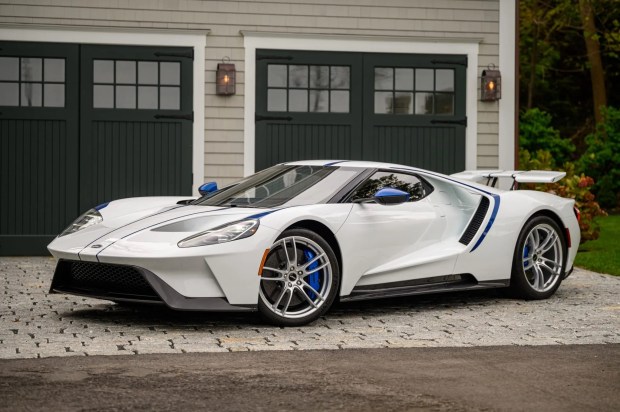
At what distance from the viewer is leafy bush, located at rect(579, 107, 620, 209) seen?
24.5m

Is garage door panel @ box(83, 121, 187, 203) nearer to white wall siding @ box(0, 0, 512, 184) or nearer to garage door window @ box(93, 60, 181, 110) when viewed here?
garage door window @ box(93, 60, 181, 110)

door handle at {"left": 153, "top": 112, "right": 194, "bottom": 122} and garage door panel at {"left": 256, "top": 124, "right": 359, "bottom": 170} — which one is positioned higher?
door handle at {"left": 153, "top": 112, "right": 194, "bottom": 122}

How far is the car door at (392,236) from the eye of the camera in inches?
300

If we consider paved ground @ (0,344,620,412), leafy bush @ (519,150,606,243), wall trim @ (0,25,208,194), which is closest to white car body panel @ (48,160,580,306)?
Result: paved ground @ (0,344,620,412)

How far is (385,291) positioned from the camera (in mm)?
7840

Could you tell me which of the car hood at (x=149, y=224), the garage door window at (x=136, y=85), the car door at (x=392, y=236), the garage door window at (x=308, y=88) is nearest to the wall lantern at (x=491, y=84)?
the garage door window at (x=308, y=88)

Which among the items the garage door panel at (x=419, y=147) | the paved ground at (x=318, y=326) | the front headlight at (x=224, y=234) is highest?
the garage door panel at (x=419, y=147)

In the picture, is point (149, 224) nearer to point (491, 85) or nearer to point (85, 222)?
point (85, 222)

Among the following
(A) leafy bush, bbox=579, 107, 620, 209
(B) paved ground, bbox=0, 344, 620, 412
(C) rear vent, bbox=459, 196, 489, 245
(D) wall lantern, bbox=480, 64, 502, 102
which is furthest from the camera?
(A) leafy bush, bbox=579, 107, 620, 209

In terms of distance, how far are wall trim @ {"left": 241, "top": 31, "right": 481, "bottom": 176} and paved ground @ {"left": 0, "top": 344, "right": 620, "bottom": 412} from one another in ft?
24.4

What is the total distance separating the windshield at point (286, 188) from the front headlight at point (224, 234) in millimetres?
434

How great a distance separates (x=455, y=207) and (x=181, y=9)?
611cm

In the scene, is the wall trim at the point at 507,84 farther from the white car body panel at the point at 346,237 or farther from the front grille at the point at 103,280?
the front grille at the point at 103,280

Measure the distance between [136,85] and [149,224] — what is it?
617cm
